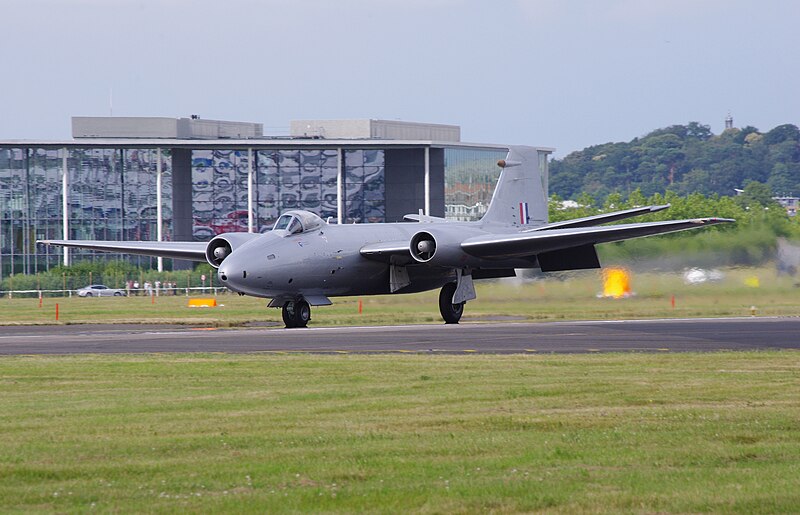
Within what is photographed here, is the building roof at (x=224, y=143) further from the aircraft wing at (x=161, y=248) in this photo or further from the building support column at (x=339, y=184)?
the aircraft wing at (x=161, y=248)

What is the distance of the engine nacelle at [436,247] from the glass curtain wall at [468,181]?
172 ft

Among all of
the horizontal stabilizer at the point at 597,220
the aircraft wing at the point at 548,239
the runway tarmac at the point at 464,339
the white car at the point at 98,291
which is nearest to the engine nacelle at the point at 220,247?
the runway tarmac at the point at 464,339

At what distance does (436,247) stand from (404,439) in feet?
67.4

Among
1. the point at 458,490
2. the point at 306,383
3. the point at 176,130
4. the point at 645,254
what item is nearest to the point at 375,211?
the point at 176,130

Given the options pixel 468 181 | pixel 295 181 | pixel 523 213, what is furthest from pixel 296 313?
pixel 468 181

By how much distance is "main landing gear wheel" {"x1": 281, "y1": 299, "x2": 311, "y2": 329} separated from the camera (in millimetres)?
31641

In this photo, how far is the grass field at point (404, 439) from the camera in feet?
28.5

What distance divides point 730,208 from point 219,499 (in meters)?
84.4

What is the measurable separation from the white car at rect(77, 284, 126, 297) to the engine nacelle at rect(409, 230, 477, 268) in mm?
40110

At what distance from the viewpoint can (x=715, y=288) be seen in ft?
117

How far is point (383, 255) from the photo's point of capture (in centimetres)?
3238

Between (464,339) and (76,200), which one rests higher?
(76,200)

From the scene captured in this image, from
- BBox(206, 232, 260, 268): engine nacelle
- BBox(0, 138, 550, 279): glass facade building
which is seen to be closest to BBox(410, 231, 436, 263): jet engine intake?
BBox(206, 232, 260, 268): engine nacelle

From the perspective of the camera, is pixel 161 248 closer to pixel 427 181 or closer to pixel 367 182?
pixel 427 181
